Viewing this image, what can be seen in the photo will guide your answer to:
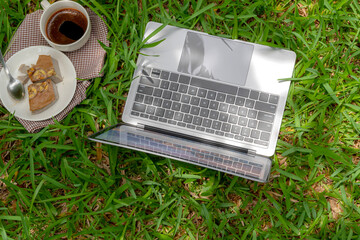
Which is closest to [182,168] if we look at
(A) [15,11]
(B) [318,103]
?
(B) [318,103]

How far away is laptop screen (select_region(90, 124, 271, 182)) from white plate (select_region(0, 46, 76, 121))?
327mm

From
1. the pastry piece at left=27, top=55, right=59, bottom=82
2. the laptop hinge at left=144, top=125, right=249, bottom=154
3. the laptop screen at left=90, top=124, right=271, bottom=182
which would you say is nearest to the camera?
the laptop screen at left=90, top=124, right=271, bottom=182

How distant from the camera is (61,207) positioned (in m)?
1.50

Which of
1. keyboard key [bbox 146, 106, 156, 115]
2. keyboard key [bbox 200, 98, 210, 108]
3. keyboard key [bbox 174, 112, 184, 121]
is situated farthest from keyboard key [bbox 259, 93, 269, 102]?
keyboard key [bbox 146, 106, 156, 115]

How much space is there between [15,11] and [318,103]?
1.40 metres

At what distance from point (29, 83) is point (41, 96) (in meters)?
0.10

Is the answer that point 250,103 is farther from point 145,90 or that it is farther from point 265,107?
point 145,90

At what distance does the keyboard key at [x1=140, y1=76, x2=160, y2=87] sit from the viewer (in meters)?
1.40

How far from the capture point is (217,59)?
140cm

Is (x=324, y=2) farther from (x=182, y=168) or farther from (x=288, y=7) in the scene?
(x=182, y=168)

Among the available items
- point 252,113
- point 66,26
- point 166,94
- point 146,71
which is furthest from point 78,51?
point 252,113

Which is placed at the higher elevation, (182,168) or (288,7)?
(288,7)

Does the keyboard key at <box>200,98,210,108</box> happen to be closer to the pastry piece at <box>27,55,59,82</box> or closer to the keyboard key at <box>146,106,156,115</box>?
the keyboard key at <box>146,106,156,115</box>

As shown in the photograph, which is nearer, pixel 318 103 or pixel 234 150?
pixel 234 150
